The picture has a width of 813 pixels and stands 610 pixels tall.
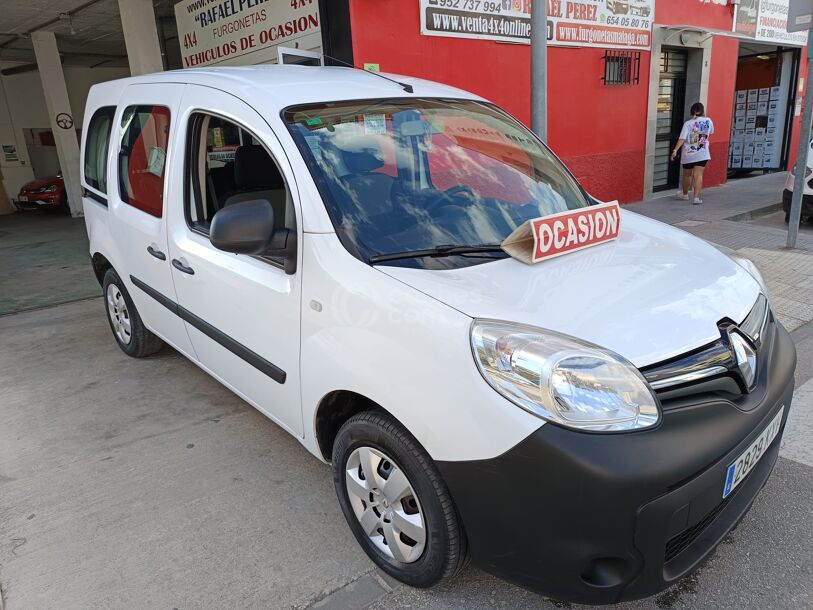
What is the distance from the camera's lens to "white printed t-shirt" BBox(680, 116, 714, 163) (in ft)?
30.8

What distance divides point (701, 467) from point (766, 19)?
44.1ft

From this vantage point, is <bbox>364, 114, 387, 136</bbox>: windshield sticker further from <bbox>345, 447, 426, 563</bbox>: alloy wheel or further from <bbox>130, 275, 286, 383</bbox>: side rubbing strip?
<bbox>345, 447, 426, 563</bbox>: alloy wheel

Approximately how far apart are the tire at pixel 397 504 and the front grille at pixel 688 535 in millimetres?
619

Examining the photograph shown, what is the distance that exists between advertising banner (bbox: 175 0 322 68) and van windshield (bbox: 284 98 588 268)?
4270 mm

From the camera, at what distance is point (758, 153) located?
13.5 metres

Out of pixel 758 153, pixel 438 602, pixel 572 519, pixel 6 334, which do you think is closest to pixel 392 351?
pixel 572 519

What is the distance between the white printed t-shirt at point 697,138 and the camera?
9.39 metres

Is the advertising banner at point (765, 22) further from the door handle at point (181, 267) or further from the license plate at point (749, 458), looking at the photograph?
the door handle at point (181, 267)

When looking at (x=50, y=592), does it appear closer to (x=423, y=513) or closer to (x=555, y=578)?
(x=423, y=513)

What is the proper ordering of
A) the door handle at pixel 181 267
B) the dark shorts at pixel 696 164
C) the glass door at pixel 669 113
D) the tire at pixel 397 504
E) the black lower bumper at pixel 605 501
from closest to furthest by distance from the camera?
the black lower bumper at pixel 605 501
the tire at pixel 397 504
the door handle at pixel 181 267
the dark shorts at pixel 696 164
the glass door at pixel 669 113

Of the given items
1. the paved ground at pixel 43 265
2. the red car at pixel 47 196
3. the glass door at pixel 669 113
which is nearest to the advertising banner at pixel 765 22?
the glass door at pixel 669 113

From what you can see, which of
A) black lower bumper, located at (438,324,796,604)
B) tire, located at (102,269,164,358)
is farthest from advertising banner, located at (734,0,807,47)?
black lower bumper, located at (438,324,796,604)

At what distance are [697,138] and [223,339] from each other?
907 centimetres

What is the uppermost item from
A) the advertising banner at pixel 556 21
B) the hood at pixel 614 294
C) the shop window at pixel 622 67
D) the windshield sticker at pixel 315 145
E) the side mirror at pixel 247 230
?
the advertising banner at pixel 556 21
